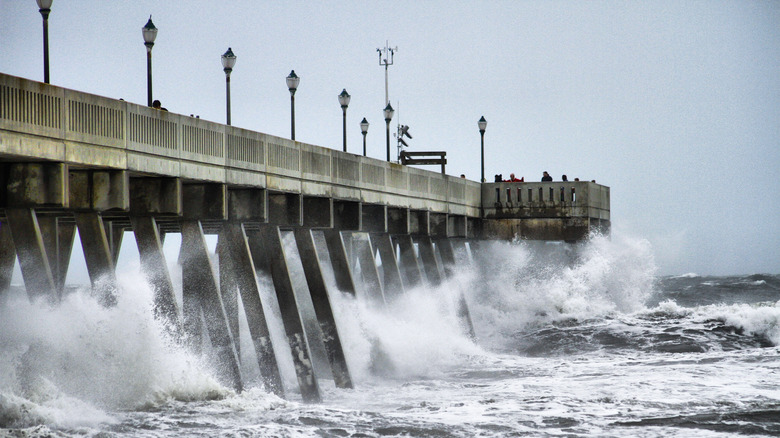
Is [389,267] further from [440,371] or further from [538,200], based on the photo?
[538,200]

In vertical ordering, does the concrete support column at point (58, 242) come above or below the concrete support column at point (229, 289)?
above

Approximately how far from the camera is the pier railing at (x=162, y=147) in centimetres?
1609

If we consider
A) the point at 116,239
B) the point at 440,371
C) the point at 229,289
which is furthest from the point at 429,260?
the point at 229,289

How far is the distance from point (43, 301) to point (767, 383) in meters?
16.4

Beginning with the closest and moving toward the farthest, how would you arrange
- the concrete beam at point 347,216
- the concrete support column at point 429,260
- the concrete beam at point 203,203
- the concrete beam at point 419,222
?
the concrete beam at point 203,203 < the concrete beam at point 347,216 < the concrete beam at point 419,222 < the concrete support column at point 429,260

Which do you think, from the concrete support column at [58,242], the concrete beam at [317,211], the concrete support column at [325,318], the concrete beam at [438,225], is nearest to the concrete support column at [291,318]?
the concrete support column at [325,318]

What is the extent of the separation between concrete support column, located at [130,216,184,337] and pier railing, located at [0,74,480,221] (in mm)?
1148

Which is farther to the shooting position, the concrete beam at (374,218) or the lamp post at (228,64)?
the concrete beam at (374,218)

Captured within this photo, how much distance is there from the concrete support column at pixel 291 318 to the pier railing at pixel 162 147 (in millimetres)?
1462

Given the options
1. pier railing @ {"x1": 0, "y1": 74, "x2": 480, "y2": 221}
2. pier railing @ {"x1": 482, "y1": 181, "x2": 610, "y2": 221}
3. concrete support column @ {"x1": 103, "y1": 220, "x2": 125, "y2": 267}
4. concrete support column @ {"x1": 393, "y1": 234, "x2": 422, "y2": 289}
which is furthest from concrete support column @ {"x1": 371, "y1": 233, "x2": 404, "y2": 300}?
concrete support column @ {"x1": 103, "y1": 220, "x2": 125, "y2": 267}

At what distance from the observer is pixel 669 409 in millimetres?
21266

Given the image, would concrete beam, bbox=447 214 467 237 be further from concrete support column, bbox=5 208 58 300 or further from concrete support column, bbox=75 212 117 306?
concrete support column, bbox=5 208 58 300

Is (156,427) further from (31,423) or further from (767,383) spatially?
(767,383)

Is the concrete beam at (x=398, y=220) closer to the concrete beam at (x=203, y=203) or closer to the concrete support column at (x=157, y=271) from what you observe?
the concrete beam at (x=203, y=203)
